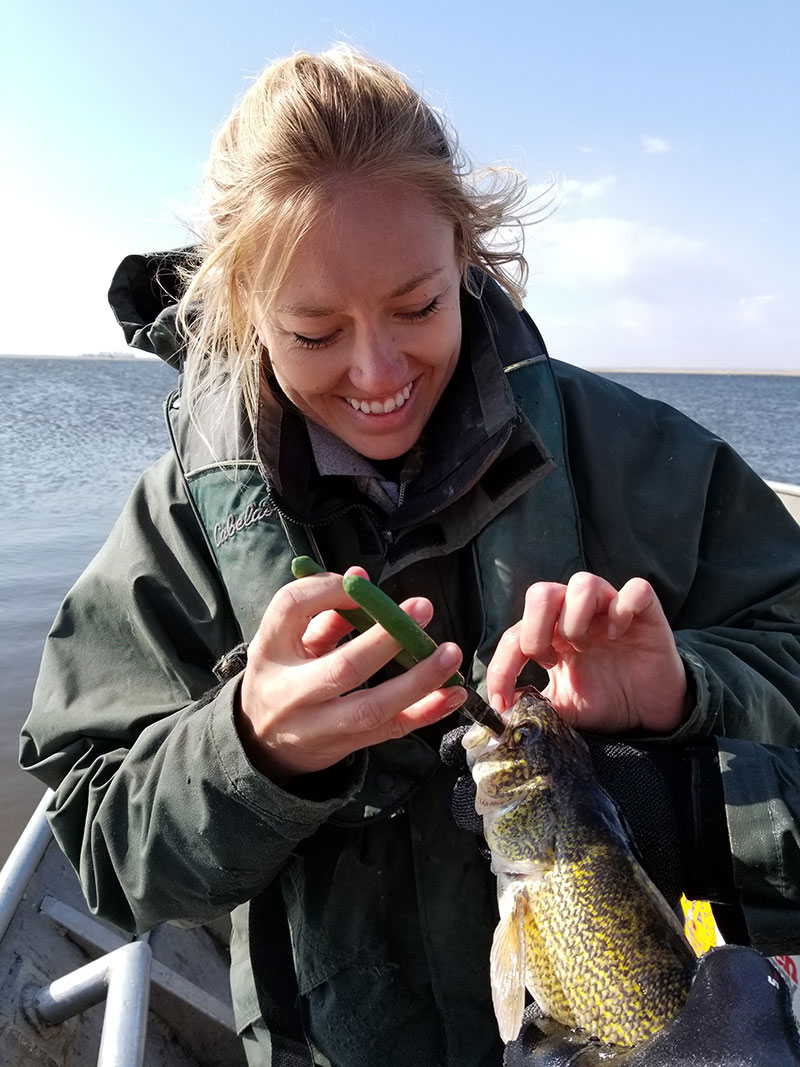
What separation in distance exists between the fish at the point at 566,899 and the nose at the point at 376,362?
3.11 ft

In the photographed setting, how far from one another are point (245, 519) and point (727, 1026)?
1736 millimetres

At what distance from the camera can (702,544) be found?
2773mm

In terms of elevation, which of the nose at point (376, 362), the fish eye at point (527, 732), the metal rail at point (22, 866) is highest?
the nose at point (376, 362)

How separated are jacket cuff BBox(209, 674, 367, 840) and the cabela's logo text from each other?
561mm

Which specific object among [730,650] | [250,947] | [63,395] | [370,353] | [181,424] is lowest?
[63,395]

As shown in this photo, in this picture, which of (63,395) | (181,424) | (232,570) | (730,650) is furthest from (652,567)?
(63,395)

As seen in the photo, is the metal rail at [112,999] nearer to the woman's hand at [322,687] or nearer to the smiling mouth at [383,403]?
the woman's hand at [322,687]

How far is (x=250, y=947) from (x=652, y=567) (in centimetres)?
173

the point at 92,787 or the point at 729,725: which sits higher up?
the point at 729,725

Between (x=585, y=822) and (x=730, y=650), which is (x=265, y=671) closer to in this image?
(x=585, y=822)

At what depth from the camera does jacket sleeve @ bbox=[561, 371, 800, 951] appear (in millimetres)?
2486

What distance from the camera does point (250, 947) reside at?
2.68m

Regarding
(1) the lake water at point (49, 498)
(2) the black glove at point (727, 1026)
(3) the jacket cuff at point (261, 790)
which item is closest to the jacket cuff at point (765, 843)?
(2) the black glove at point (727, 1026)

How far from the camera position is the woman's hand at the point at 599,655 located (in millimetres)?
2105
